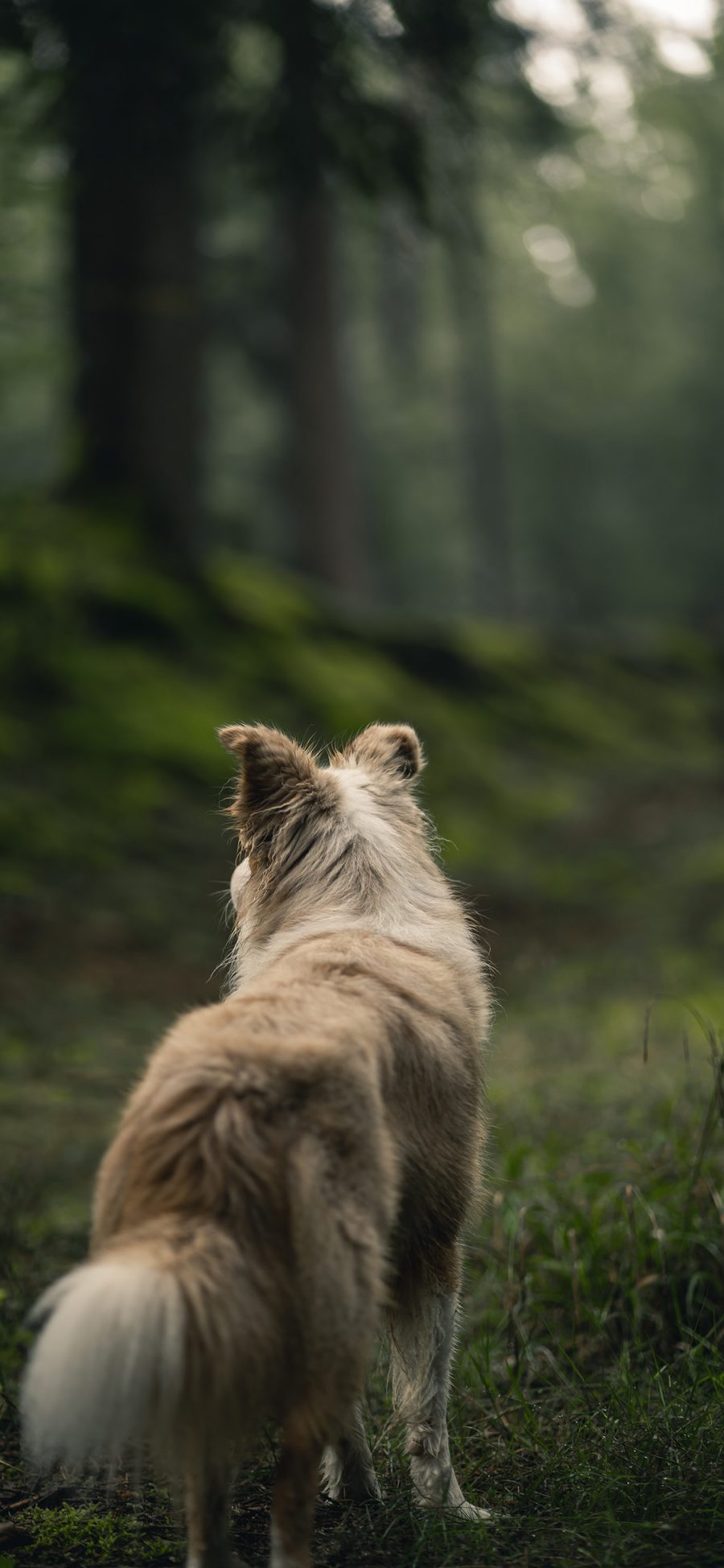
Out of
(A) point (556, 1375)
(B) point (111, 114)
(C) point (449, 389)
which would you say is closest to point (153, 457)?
(B) point (111, 114)

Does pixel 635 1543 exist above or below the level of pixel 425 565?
below

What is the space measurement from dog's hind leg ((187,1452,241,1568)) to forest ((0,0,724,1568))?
427mm

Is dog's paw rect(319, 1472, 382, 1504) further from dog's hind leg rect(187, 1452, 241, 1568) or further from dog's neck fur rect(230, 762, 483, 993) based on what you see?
dog's neck fur rect(230, 762, 483, 993)

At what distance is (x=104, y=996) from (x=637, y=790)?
847cm

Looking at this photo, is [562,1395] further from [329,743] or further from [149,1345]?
[329,743]

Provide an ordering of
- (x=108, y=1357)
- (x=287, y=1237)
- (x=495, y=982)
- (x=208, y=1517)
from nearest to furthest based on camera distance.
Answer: (x=108, y=1357), (x=287, y=1237), (x=208, y=1517), (x=495, y=982)

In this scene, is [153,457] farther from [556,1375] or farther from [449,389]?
[449,389]

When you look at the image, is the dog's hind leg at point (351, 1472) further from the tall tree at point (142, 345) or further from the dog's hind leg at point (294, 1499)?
the tall tree at point (142, 345)

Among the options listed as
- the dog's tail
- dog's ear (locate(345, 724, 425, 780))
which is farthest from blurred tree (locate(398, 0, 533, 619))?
the dog's tail

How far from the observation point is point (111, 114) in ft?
20.0

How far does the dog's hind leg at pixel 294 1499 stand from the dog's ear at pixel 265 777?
1585mm

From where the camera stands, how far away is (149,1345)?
204 centimetres

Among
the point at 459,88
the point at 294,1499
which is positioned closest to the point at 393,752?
the point at 294,1499

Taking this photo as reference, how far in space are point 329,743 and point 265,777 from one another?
374cm
